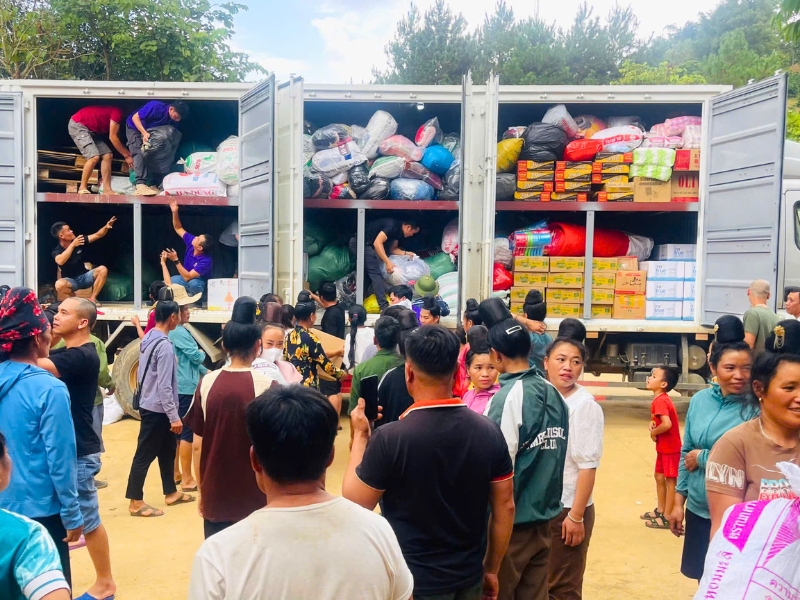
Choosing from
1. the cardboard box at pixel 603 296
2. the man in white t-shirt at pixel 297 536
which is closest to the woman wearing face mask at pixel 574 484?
the man in white t-shirt at pixel 297 536

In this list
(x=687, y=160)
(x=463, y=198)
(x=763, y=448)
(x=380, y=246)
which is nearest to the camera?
(x=763, y=448)

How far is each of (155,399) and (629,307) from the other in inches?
186

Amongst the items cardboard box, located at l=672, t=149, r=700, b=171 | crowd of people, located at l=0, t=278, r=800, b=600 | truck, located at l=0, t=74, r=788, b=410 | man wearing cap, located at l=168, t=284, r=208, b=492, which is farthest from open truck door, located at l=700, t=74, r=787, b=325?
man wearing cap, located at l=168, t=284, r=208, b=492

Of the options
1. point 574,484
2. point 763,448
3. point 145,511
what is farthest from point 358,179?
point 763,448

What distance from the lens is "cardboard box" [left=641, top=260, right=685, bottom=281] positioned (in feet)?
23.7

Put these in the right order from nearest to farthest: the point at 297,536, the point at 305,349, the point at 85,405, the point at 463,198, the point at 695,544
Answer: the point at 297,536, the point at 695,544, the point at 85,405, the point at 305,349, the point at 463,198

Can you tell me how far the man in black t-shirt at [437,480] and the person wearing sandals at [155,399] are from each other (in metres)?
2.97

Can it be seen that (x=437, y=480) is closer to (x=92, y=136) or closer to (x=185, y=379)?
(x=185, y=379)

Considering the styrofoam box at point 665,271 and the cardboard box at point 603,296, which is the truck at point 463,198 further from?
the styrofoam box at point 665,271

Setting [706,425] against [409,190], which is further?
[409,190]

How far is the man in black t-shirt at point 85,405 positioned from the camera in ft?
10.6

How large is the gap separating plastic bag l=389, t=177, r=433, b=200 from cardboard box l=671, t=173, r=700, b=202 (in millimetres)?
2479

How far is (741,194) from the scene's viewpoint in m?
6.51

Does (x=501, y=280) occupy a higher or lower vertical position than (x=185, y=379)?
higher
